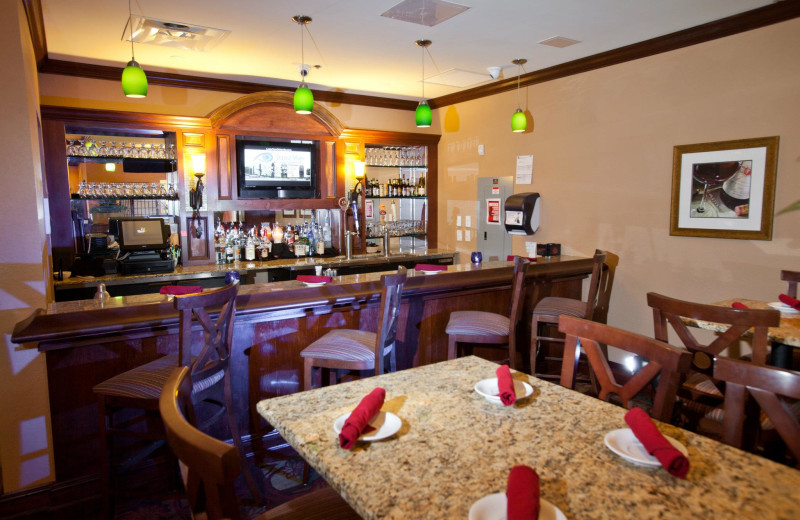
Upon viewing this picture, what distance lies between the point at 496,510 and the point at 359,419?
0.45 m

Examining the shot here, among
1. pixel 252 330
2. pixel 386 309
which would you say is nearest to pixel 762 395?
pixel 386 309

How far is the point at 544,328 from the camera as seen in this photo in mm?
4469

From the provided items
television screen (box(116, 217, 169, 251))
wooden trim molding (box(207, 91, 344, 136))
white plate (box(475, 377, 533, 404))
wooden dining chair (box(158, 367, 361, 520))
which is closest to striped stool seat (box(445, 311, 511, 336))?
white plate (box(475, 377, 533, 404))

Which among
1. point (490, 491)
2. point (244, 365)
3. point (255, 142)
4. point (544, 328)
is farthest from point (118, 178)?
point (490, 491)

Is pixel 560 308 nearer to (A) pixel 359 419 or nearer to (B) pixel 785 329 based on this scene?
(B) pixel 785 329

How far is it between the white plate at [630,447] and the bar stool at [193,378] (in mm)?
1733

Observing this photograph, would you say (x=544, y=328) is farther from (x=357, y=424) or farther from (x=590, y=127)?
(x=357, y=424)

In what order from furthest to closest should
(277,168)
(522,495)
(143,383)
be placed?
(277,168)
(143,383)
(522,495)

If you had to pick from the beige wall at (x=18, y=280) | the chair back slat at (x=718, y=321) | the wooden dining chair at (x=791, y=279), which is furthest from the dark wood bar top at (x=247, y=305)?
the wooden dining chair at (x=791, y=279)

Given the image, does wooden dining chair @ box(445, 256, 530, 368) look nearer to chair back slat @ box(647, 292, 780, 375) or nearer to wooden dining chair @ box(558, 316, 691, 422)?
chair back slat @ box(647, 292, 780, 375)

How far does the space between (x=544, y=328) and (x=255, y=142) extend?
3838 millimetres

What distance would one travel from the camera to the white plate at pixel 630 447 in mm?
1238

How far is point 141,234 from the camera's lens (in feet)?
16.5

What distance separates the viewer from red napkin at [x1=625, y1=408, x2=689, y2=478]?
3.84ft
